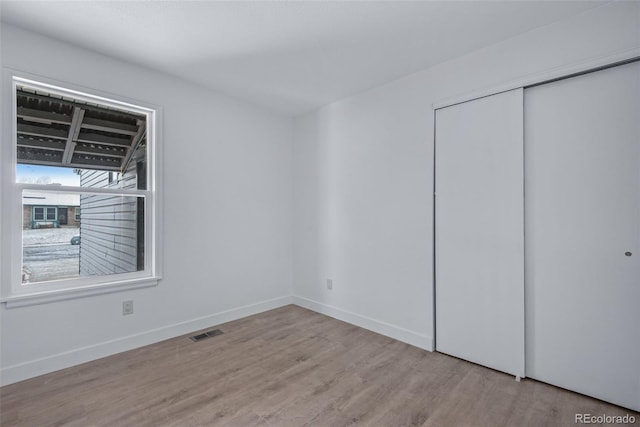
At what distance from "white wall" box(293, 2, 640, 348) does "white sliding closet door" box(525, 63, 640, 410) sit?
304mm

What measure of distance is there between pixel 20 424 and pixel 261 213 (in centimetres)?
263

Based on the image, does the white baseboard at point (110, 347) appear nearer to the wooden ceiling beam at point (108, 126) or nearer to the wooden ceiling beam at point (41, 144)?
the wooden ceiling beam at point (41, 144)

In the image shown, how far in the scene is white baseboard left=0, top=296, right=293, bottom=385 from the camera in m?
2.20

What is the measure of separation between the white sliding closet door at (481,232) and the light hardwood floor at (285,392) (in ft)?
0.91

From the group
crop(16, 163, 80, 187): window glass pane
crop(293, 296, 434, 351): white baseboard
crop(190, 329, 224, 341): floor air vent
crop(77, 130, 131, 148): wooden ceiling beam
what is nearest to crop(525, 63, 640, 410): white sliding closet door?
crop(293, 296, 434, 351): white baseboard

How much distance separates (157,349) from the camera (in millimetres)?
2730

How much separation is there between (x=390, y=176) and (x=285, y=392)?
2.12 metres

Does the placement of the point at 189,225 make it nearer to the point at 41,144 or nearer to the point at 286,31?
the point at 41,144

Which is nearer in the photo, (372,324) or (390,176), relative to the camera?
(390,176)

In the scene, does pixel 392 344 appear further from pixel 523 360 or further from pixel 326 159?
pixel 326 159

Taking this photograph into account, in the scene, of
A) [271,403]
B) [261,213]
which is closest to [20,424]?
[271,403]

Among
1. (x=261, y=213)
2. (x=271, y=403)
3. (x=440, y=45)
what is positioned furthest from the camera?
(x=261, y=213)

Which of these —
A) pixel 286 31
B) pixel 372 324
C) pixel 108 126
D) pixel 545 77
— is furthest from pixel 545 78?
pixel 108 126

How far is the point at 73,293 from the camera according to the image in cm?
242
